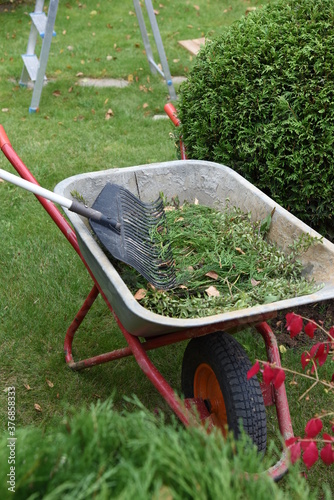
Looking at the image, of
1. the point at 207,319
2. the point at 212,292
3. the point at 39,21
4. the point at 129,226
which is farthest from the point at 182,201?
the point at 39,21

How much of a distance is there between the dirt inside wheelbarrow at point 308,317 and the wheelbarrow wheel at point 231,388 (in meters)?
1.00

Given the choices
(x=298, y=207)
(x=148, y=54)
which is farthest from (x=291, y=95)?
(x=148, y=54)

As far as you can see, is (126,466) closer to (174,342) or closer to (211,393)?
(174,342)

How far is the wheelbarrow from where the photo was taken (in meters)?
1.68

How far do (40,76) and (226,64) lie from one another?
2984mm

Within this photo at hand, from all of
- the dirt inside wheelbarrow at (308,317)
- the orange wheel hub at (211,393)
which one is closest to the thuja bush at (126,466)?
the orange wheel hub at (211,393)

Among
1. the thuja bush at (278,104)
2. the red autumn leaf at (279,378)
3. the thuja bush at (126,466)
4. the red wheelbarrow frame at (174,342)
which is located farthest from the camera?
the thuja bush at (278,104)

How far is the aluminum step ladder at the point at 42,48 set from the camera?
502 cm

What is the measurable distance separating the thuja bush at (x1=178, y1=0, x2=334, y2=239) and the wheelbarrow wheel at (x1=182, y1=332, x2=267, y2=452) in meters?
0.97

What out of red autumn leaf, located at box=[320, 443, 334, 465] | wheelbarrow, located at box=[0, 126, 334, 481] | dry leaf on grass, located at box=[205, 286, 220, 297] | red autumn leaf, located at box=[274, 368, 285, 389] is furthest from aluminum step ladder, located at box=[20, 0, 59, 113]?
red autumn leaf, located at box=[320, 443, 334, 465]

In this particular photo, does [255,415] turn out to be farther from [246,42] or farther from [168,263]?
[246,42]

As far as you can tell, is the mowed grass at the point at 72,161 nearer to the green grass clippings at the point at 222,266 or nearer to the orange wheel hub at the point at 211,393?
the orange wheel hub at the point at 211,393

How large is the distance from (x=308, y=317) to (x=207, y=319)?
1638 mm

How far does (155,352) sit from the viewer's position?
2.88 metres
